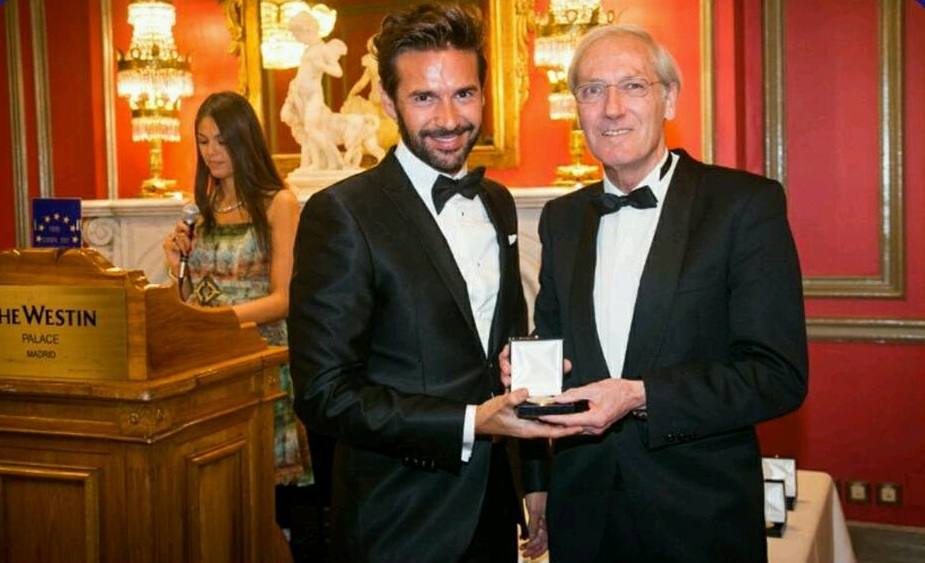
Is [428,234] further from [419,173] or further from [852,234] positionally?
[852,234]

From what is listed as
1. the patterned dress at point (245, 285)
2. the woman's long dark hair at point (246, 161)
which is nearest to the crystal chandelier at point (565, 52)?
the woman's long dark hair at point (246, 161)

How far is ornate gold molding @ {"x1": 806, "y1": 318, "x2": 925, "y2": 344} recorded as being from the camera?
15.2ft

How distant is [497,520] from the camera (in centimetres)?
195

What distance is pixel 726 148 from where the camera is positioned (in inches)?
194

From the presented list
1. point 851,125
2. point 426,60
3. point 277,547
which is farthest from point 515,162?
point 426,60

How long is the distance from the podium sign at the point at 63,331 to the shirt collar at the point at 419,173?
29.1 inches

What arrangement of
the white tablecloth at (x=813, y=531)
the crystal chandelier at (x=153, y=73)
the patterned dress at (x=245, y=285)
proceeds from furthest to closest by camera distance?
the crystal chandelier at (x=153, y=73) < the patterned dress at (x=245, y=285) < the white tablecloth at (x=813, y=531)

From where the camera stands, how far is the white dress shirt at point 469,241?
195cm

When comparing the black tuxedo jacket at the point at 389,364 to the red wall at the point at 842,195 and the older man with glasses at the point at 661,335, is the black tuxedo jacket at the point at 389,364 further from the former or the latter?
the red wall at the point at 842,195

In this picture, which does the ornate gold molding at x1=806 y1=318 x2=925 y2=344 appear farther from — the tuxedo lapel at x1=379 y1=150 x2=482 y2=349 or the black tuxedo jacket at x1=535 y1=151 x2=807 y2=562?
the tuxedo lapel at x1=379 y1=150 x2=482 y2=349

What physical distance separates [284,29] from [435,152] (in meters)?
4.13

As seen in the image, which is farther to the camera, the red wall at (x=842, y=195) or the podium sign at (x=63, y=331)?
the red wall at (x=842, y=195)

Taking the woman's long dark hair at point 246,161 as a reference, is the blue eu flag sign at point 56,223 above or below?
below

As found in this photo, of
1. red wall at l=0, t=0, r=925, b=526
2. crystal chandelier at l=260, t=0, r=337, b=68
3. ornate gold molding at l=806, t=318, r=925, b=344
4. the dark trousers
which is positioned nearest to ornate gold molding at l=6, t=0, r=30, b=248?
crystal chandelier at l=260, t=0, r=337, b=68
